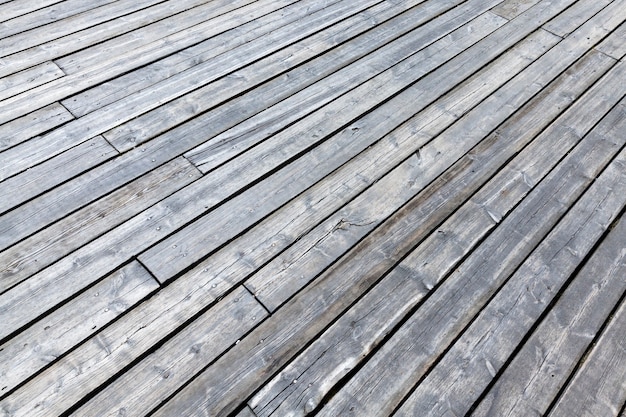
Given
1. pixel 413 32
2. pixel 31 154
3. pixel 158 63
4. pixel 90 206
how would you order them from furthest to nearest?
pixel 413 32 → pixel 158 63 → pixel 31 154 → pixel 90 206

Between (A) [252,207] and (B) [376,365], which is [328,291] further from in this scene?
(A) [252,207]

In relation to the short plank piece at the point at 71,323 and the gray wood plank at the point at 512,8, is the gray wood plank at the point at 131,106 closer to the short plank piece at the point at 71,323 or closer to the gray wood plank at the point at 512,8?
the short plank piece at the point at 71,323

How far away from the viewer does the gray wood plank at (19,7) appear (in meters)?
2.89

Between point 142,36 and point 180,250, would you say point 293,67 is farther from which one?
point 180,250

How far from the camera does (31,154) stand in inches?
89.9

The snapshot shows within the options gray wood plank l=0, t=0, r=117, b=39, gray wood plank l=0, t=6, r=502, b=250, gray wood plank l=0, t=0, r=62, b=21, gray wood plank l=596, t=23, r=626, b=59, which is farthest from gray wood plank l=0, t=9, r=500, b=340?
gray wood plank l=596, t=23, r=626, b=59

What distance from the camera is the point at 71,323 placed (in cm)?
181

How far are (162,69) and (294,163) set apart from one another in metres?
0.78

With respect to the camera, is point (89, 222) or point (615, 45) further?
point (615, 45)

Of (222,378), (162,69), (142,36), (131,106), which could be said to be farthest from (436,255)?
(142,36)

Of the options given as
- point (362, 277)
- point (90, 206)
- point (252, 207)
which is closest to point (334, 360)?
point (362, 277)

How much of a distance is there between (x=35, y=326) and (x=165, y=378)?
40 centimetres

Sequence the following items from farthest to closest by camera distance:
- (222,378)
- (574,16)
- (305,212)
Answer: (574,16) < (305,212) < (222,378)

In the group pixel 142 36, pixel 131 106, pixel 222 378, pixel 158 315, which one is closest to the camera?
pixel 222 378
